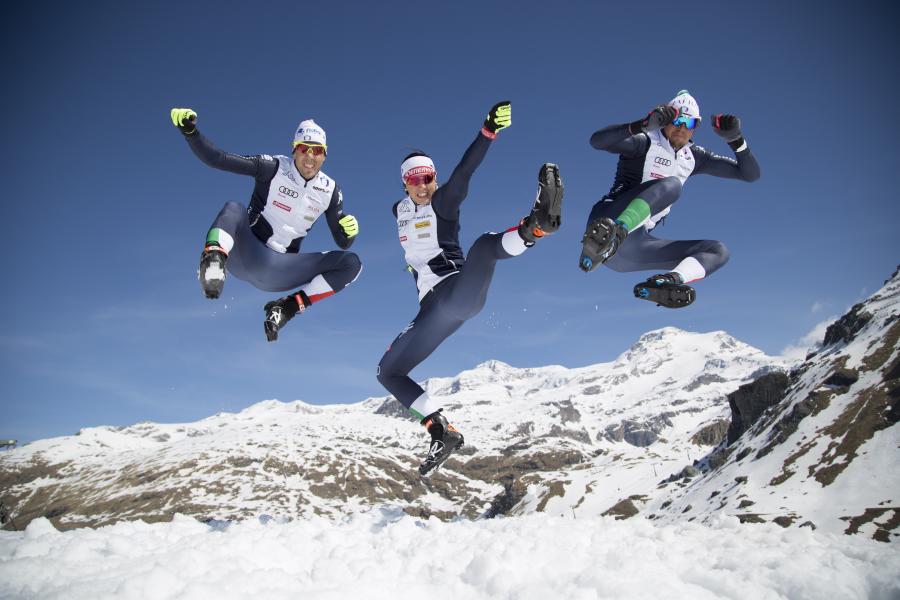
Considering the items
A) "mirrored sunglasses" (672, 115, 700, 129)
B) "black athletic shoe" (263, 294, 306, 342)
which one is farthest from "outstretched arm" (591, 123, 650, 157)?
"black athletic shoe" (263, 294, 306, 342)

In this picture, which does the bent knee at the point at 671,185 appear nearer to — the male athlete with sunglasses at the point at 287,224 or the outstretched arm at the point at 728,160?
the outstretched arm at the point at 728,160

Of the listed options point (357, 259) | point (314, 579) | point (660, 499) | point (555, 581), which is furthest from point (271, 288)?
point (660, 499)

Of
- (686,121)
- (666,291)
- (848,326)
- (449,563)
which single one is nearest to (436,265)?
(666,291)

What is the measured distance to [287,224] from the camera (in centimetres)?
983

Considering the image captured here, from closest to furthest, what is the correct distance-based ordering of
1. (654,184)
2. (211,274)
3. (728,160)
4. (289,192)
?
(211,274)
(654,184)
(289,192)
(728,160)

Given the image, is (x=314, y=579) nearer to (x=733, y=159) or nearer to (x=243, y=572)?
(x=243, y=572)

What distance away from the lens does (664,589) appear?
4793mm

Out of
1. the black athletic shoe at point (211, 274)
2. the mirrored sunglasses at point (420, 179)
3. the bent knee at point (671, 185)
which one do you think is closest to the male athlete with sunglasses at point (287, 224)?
the black athletic shoe at point (211, 274)

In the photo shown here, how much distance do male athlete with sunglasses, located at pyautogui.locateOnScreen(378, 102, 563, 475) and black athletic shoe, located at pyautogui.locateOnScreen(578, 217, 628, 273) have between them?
92cm

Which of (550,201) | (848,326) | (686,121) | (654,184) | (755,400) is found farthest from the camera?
(755,400)

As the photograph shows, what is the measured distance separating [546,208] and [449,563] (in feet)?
14.6

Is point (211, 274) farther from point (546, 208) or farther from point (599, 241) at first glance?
point (599, 241)

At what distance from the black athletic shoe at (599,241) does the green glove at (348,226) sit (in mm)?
4461

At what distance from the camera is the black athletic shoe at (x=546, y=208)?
719 cm
